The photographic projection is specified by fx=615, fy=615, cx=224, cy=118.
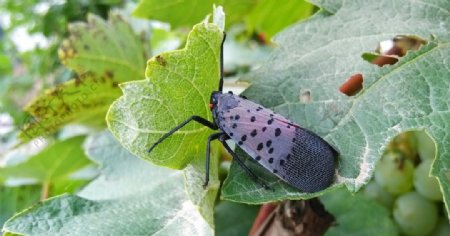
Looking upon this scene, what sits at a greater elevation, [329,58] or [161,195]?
[329,58]

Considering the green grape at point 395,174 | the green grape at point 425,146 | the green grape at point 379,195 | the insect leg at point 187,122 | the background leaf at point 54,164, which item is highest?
the insect leg at point 187,122

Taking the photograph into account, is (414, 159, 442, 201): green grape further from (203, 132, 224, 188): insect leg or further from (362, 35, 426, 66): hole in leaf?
(203, 132, 224, 188): insect leg

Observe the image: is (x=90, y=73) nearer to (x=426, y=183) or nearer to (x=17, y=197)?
(x=17, y=197)

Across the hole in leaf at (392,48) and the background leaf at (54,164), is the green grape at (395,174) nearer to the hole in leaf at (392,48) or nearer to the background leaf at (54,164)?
the hole in leaf at (392,48)

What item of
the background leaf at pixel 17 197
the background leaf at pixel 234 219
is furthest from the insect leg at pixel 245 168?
the background leaf at pixel 17 197

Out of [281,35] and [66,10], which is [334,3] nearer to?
[281,35]

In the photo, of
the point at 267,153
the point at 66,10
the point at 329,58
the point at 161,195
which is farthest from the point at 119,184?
the point at 66,10

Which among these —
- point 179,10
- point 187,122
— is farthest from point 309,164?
point 179,10
